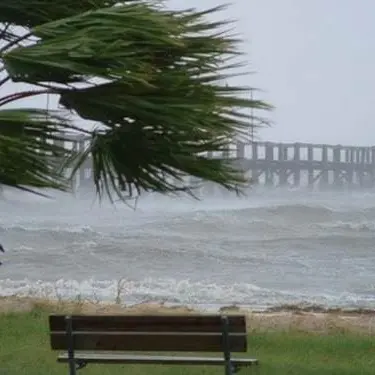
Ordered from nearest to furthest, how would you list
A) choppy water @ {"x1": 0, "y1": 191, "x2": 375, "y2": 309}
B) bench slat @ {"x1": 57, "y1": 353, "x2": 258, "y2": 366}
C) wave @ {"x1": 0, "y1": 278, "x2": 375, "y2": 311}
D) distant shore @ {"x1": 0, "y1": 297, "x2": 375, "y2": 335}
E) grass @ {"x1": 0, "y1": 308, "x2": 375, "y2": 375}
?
bench slat @ {"x1": 57, "y1": 353, "x2": 258, "y2": 366}
grass @ {"x1": 0, "y1": 308, "x2": 375, "y2": 375}
distant shore @ {"x1": 0, "y1": 297, "x2": 375, "y2": 335}
wave @ {"x1": 0, "y1": 278, "x2": 375, "y2": 311}
choppy water @ {"x1": 0, "y1": 191, "x2": 375, "y2": 309}

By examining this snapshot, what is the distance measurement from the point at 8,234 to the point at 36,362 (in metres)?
28.1

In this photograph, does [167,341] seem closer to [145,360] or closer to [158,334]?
[158,334]

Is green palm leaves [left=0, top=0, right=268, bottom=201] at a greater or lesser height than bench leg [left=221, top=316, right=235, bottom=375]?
greater

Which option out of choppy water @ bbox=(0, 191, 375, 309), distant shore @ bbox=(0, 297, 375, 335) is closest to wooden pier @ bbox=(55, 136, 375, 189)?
choppy water @ bbox=(0, 191, 375, 309)

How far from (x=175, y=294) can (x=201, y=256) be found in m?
10.2

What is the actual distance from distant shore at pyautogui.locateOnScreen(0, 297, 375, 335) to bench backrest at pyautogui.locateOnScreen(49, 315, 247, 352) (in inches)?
180

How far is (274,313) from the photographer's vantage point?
42.9 feet

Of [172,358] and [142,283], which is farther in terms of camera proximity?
[142,283]

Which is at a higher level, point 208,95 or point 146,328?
point 208,95

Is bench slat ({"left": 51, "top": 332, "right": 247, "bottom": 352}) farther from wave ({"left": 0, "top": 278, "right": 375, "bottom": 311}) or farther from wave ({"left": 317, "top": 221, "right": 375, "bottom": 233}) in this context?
wave ({"left": 317, "top": 221, "right": 375, "bottom": 233})

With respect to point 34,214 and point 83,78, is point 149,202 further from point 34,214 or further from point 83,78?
Result: point 83,78

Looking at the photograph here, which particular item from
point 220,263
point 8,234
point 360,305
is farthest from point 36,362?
point 8,234

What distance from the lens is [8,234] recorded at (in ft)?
118

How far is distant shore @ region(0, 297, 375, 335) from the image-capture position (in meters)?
11.4
